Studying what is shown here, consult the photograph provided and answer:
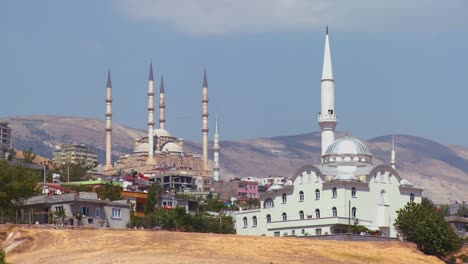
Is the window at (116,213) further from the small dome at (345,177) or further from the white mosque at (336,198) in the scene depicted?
the small dome at (345,177)

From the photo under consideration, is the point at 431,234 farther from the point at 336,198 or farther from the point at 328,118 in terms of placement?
the point at 328,118

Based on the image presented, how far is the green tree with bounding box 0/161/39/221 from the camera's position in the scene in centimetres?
9488

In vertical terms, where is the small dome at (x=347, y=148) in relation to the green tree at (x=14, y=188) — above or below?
above

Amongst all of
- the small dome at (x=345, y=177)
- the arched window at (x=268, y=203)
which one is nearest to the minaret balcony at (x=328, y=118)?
the arched window at (x=268, y=203)

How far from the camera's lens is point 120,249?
Result: 259 feet

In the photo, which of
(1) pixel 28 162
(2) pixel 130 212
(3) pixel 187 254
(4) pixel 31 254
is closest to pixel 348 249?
(3) pixel 187 254

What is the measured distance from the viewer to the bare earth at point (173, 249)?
7588 cm

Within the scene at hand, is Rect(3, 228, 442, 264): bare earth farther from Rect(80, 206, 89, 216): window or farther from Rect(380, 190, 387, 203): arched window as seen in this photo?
Rect(380, 190, 387, 203): arched window

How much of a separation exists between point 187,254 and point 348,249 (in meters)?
14.2

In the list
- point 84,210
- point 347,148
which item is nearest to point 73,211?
point 84,210

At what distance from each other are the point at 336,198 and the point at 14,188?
3351 cm

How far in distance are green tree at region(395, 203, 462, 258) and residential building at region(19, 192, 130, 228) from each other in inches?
930

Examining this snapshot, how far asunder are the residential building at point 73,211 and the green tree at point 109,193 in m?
13.2

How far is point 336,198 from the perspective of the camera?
115562 mm
